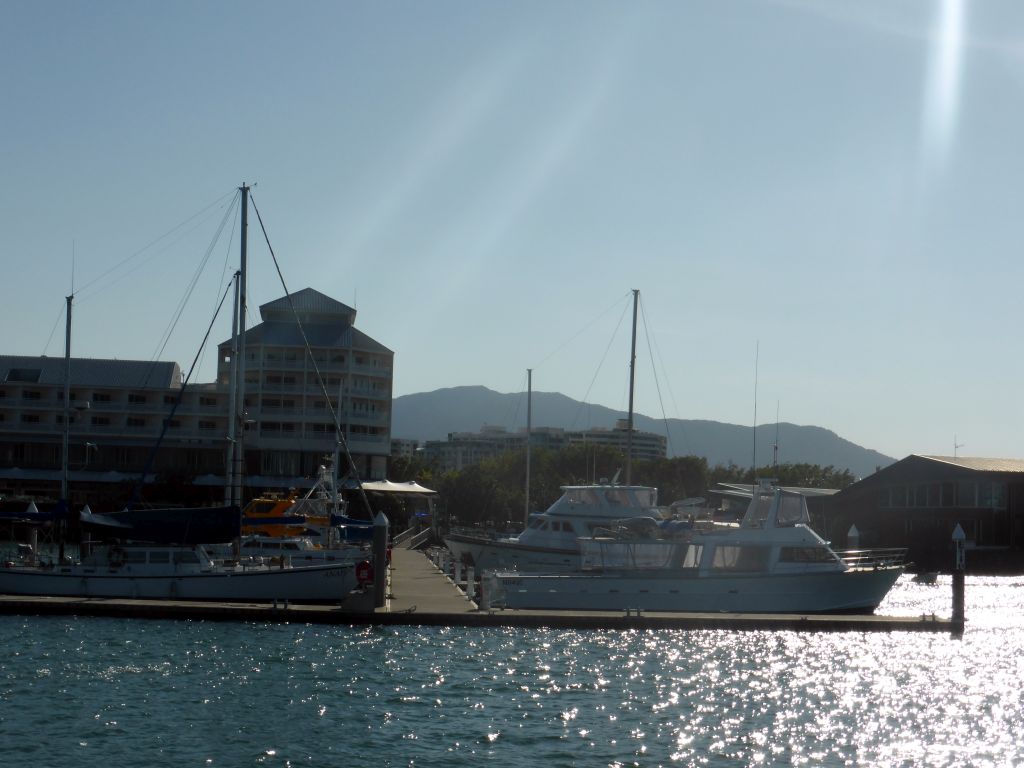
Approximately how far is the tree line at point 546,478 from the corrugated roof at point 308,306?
65.3ft

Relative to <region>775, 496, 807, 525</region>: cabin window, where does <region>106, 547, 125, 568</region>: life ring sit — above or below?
below

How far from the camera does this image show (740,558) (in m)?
40.2

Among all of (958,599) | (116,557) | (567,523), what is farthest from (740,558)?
(116,557)

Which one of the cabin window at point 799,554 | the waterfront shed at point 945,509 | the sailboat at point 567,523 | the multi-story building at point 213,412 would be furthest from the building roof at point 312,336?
the cabin window at point 799,554

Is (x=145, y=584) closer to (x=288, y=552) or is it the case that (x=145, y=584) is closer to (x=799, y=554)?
(x=288, y=552)

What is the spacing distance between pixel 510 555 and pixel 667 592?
1172 centimetres

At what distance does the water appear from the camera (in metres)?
20.2

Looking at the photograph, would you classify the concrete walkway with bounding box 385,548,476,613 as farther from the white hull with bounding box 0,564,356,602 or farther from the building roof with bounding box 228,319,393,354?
the building roof with bounding box 228,319,393,354

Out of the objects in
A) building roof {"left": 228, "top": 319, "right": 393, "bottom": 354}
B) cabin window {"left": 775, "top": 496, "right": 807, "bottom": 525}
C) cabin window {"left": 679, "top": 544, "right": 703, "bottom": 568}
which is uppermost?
building roof {"left": 228, "top": 319, "right": 393, "bottom": 354}

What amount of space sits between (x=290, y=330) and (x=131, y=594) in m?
53.7

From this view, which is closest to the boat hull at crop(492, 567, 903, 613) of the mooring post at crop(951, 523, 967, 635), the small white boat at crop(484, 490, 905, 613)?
the small white boat at crop(484, 490, 905, 613)

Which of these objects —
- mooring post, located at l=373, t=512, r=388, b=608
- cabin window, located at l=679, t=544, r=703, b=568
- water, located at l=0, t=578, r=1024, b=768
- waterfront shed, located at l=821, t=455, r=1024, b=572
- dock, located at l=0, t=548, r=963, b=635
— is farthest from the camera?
waterfront shed, located at l=821, t=455, r=1024, b=572

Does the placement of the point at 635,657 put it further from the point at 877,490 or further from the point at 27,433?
the point at 27,433

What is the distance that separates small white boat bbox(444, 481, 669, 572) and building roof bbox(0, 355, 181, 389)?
4814 cm
